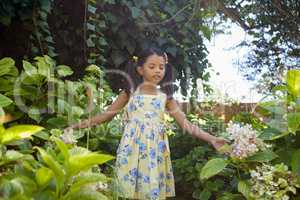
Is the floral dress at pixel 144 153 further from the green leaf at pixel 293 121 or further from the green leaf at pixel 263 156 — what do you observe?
the green leaf at pixel 293 121

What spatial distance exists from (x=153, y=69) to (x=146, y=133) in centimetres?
31

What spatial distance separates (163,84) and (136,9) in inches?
49.8

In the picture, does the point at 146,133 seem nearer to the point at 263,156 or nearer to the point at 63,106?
the point at 63,106

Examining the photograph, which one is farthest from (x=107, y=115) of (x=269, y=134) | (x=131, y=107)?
(x=269, y=134)

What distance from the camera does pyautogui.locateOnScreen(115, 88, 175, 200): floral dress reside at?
2.02 meters

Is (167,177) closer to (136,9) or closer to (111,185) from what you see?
(111,185)

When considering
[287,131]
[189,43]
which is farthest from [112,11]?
[287,131]

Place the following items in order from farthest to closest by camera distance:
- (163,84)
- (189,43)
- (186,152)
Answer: (189,43)
(186,152)
(163,84)

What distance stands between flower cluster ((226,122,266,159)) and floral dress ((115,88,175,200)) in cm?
55

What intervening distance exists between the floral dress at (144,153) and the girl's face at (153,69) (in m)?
0.08

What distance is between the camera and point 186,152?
2.71m

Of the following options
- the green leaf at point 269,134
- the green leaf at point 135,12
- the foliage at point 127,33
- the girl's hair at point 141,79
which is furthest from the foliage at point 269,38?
the green leaf at point 269,134

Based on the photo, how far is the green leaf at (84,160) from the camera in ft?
3.08

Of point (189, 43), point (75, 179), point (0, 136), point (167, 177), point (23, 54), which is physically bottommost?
point (167, 177)
